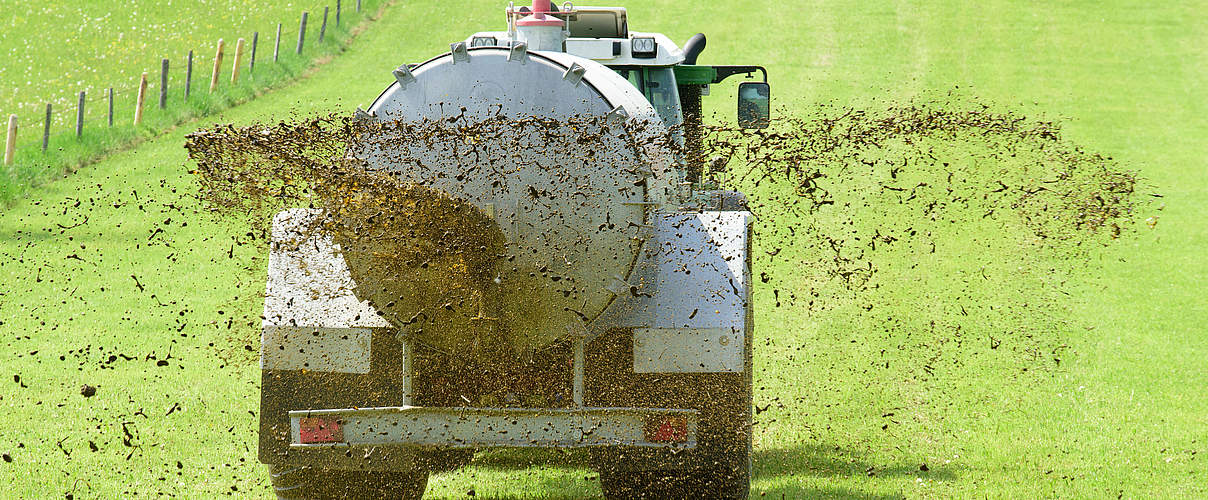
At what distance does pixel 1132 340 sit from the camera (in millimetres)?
10430

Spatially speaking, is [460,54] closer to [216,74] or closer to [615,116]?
[615,116]

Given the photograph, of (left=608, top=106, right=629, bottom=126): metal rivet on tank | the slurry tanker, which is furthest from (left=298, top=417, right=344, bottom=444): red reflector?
(left=608, top=106, right=629, bottom=126): metal rivet on tank

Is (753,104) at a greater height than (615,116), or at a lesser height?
greater

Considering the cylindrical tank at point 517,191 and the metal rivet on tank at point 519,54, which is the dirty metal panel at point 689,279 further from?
the metal rivet on tank at point 519,54

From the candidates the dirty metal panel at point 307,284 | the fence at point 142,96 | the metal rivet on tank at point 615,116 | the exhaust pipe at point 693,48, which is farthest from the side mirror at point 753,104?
the fence at point 142,96

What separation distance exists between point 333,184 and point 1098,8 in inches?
1182

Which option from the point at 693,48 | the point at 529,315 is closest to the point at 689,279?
the point at 529,315

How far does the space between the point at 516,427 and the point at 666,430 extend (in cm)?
61

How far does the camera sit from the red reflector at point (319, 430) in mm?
4705

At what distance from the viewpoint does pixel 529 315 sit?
15.1 ft

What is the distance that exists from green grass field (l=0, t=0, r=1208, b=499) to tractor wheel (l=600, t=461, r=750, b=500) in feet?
2.75

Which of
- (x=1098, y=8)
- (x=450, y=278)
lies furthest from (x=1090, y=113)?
(x=450, y=278)

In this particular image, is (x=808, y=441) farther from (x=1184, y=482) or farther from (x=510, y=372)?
(x=510, y=372)

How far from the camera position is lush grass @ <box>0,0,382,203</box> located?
1753cm
